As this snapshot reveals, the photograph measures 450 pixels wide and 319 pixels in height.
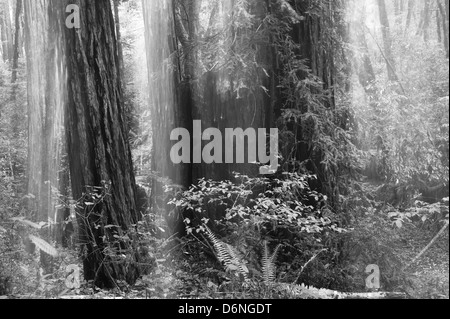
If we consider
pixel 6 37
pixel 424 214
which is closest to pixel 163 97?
pixel 6 37

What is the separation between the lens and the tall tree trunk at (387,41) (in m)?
3.96

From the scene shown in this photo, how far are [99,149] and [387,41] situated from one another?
2.78m

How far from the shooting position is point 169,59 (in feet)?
13.9

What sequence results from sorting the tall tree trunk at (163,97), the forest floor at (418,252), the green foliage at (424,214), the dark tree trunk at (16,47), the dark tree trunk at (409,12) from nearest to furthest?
the forest floor at (418,252) → the green foliage at (424,214) → the dark tree trunk at (409,12) → the tall tree trunk at (163,97) → the dark tree trunk at (16,47)

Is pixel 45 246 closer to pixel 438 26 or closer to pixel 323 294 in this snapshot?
pixel 323 294

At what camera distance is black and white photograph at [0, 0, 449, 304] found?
3.78 m

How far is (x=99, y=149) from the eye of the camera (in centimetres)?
396

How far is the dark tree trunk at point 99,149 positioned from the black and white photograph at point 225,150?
12 mm

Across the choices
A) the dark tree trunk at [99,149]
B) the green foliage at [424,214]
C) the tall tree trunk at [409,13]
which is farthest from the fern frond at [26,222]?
the tall tree trunk at [409,13]

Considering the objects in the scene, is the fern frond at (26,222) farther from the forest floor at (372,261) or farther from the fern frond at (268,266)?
the fern frond at (268,266)

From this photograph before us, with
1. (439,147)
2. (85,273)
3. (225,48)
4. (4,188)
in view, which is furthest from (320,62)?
(4,188)

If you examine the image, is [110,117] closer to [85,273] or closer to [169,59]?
[169,59]

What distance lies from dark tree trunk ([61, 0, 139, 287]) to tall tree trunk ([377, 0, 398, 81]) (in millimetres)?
2432

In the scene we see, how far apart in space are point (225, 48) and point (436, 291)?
2.73 m
